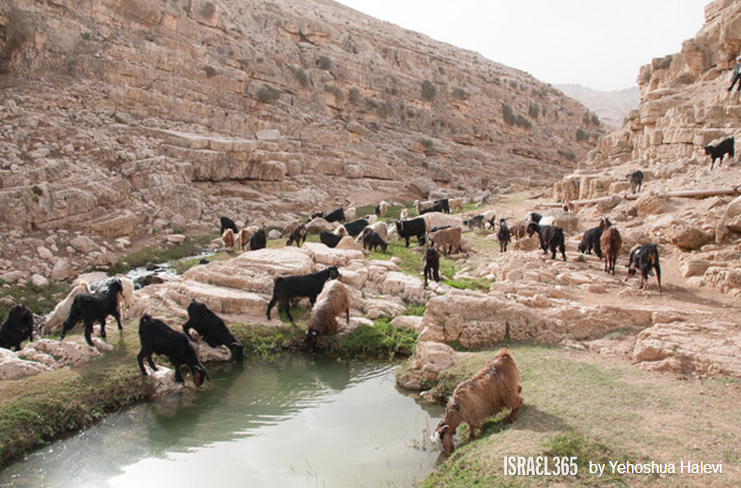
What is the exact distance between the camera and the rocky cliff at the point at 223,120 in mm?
23094

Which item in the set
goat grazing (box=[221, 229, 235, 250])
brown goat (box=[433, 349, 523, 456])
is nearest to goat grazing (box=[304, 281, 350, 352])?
brown goat (box=[433, 349, 523, 456])

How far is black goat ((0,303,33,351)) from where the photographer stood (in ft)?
30.6

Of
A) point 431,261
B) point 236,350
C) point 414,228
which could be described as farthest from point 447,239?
point 236,350

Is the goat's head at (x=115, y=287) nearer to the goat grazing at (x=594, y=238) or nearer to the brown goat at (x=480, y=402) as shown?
the brown goat at (x=480, y=402)

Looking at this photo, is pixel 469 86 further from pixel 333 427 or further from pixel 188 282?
pixel 333 427

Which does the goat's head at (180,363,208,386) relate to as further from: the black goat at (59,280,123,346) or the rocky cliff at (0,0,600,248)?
the rocky cliff at (0,0,600,248)

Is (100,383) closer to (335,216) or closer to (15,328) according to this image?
(15,328)

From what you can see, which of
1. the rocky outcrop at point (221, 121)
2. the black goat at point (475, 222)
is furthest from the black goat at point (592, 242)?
the rocky outcrop at point (221, 121)

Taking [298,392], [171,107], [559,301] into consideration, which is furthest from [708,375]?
[171,107]

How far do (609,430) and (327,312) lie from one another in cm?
629

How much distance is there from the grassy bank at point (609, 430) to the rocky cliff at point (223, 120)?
791 inches

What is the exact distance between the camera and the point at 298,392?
27.8 ft

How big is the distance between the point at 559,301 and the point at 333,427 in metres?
5.70

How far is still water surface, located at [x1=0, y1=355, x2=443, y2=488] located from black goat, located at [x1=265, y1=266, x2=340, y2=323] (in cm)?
260
